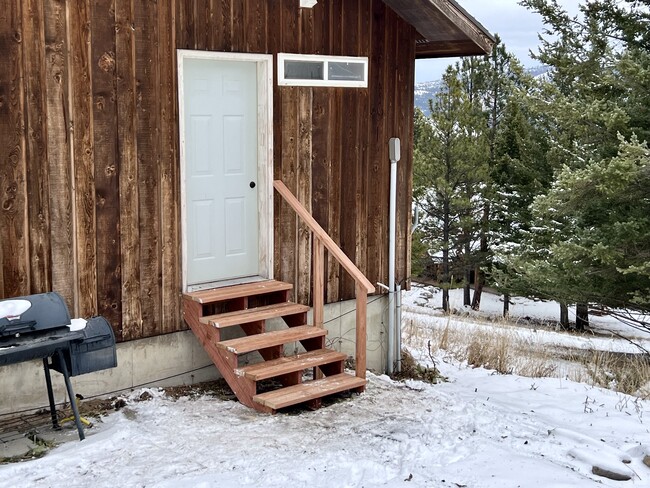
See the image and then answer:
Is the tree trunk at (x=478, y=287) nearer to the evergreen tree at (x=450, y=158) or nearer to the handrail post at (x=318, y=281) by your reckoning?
the evergreen tree at (x=450, y=158)

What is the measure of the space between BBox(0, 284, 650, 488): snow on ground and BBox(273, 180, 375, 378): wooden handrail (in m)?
0.44

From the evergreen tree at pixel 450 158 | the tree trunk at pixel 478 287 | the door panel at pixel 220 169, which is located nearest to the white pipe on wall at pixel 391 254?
the door panel at pixel 220 169

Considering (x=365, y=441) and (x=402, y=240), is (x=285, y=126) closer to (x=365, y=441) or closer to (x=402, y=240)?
(x=402, y=240)

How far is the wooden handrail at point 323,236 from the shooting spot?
6215 millimetres

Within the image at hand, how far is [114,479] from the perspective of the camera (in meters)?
4.39

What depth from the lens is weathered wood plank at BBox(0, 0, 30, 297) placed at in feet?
16.9

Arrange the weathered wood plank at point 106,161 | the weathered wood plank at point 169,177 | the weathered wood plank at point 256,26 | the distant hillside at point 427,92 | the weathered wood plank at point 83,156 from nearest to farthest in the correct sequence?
the weathered wood plank at point 83,156, the weathered wood plank at point 106,161, the weathered wood plank at point 169,177, the weathered wood plank at point 256,26, the distant hillside at point 427,92

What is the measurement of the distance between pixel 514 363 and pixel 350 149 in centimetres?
292

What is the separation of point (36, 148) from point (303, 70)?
2.64 meters

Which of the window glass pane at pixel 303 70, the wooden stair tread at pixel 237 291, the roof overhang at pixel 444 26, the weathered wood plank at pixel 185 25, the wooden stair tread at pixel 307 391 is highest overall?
the roof overhang at pixel 444 26

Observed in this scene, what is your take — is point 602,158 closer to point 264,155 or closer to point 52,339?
point 264,155

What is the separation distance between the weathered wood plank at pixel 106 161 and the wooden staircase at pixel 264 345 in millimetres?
696

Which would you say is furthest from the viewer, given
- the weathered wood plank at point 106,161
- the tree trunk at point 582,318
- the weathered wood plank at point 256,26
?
the tree trunk at point 582,318

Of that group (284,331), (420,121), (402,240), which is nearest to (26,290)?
(284,331)
